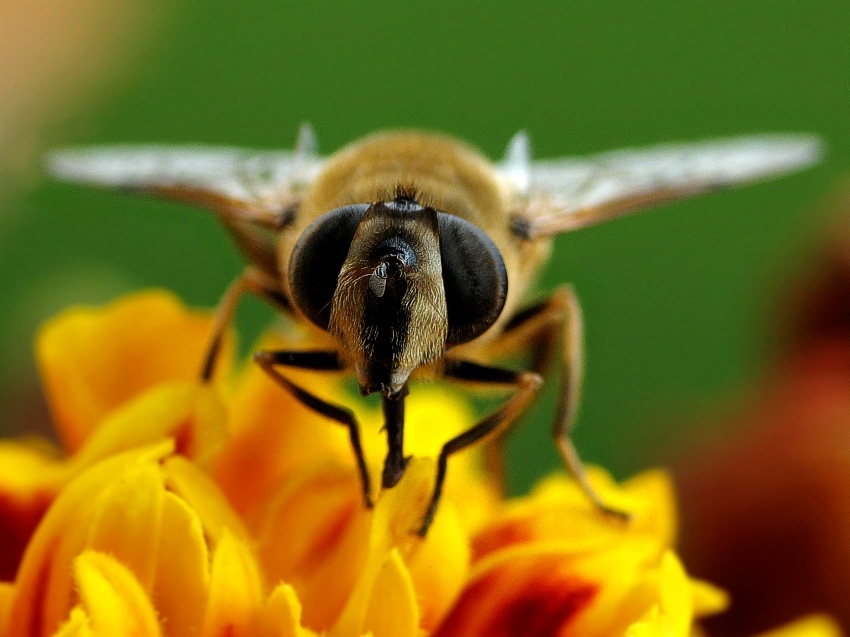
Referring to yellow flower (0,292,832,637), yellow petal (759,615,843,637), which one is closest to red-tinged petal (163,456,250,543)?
yellow flower (0,292,832,637)

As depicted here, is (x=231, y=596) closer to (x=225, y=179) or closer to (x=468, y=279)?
(x=468, y=279)

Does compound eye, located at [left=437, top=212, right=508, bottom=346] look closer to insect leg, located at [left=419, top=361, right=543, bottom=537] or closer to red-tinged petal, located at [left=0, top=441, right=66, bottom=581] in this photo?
insect leg, located at [left=419, top=361, right=543, bottom=537]

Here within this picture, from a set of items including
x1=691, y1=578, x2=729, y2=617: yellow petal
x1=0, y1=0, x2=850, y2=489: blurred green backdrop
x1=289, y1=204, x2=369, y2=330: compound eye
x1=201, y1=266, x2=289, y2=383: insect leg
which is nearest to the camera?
x1=289, y1=204, x2=369, y2=330: compound eye

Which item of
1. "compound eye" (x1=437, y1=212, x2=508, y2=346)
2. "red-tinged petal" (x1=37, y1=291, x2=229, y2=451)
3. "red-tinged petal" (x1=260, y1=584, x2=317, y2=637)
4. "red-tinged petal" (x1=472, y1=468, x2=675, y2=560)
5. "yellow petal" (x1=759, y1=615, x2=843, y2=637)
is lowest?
"yellow petal" (x1=759, y1=615, x2=843, y2=637)

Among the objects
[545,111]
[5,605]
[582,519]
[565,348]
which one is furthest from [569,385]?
[545,111]

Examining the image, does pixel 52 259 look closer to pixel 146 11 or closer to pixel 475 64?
pixel 146 11

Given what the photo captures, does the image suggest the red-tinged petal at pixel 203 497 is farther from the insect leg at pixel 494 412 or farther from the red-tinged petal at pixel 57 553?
the insect leg at pixel 494 412

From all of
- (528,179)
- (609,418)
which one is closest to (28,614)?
(528,179)

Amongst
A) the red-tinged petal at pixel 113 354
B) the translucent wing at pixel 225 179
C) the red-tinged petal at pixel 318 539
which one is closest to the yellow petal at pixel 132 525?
the red-tinged petal at pixel 318 539
